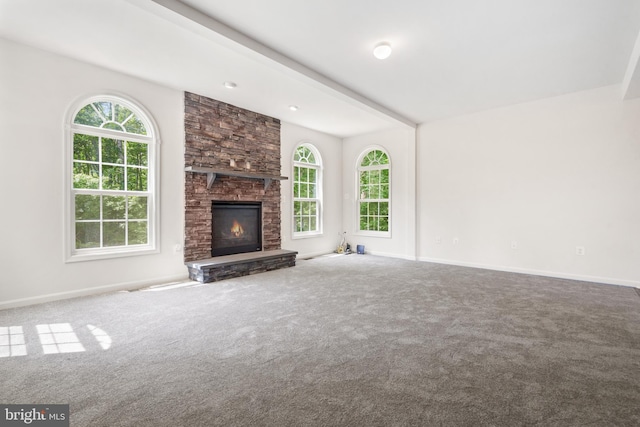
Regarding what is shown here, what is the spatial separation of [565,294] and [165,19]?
5396 millimetres

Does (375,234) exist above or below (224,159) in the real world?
below

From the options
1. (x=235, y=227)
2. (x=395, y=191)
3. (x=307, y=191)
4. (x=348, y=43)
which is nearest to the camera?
(x=348, y=43)

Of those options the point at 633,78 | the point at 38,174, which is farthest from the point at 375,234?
the point at 38,174

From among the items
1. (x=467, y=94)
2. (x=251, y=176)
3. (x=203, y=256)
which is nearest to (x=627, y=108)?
(x=467, y=94)

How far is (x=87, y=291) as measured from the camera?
152 inches

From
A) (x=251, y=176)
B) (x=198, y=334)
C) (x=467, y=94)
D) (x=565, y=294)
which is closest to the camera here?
(x=198, y=334)

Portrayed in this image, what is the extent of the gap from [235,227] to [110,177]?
2007 millimetres

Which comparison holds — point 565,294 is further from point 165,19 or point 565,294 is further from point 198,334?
point 165,19

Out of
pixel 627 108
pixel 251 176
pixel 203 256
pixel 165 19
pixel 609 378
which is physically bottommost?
pixel 609 378

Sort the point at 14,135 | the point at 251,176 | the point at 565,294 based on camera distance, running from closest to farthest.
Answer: the point at 14,135
the point at 565,294
the point at 251,176

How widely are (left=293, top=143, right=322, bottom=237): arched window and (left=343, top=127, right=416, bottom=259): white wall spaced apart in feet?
2.75

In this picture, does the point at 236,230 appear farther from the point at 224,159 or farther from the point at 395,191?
the point at 395,191

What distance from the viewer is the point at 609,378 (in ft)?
6.63

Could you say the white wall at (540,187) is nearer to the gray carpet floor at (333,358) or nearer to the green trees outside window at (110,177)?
the gray carpet floor at (333,358)
